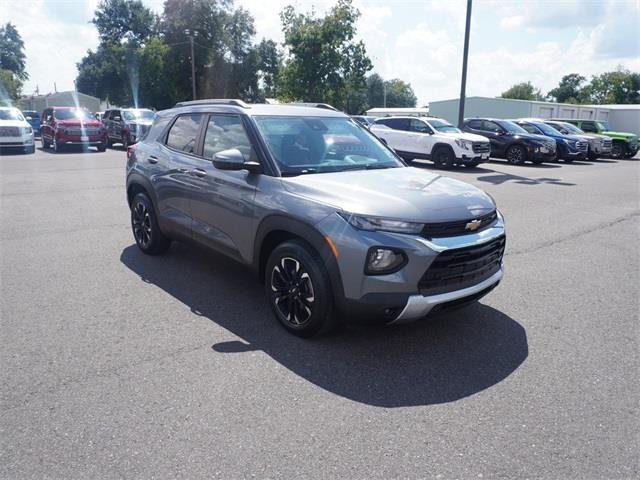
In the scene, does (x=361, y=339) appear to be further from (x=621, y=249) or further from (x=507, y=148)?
(x=507, y=148)

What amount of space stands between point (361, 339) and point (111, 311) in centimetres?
225

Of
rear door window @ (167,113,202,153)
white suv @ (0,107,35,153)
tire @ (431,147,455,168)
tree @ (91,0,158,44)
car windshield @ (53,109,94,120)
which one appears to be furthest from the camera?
tree @ (91,0,158,44)

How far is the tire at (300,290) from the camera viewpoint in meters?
3.65

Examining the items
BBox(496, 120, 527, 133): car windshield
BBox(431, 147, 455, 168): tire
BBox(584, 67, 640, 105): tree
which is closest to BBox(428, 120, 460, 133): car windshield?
BBox(431, 147, 455, 168): tire

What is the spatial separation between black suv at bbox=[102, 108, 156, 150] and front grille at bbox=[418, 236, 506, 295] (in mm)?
20616

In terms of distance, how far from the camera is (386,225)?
3.43 metres

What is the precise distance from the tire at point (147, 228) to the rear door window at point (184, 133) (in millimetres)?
827

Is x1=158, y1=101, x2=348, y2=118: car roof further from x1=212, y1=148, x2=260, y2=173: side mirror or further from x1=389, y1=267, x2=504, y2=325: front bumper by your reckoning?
x1=389, y1=267, x2=504, y2=325: front bumper

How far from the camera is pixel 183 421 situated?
2893 millimetres

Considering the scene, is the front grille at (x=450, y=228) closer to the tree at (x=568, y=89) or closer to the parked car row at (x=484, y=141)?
the parked car row at (x=484, y=141)

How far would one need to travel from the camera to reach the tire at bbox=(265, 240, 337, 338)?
12.0ft

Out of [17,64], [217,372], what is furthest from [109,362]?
[17,64]

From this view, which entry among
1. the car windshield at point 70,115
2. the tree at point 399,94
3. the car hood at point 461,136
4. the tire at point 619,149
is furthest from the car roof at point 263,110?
the tree at point 399,94

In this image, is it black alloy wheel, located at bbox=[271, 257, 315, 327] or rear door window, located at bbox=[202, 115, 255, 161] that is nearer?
black alloy wheel, located at bbox=[271, 257, 315, 327]
